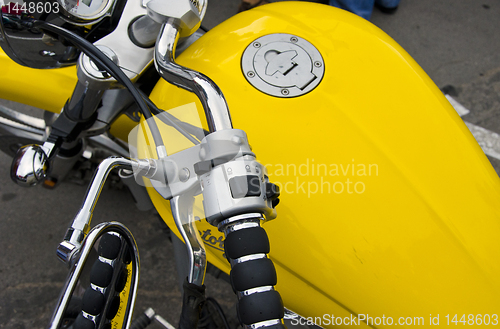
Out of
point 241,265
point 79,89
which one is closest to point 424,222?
point 241,265

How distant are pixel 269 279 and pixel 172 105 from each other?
0.49 m

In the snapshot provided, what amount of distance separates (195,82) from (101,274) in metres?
0.34

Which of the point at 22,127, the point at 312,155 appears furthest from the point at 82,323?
the point at 22,127

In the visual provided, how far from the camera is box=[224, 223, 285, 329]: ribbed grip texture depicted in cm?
47

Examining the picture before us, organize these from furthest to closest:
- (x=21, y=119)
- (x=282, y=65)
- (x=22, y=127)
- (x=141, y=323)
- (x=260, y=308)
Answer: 1. (x=21, y=119)
2. (x=22, y=127)
3. (x=141, y=323)
4. (x=282, y=65)
5. (x=260, y=308)

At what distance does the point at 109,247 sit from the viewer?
1.96 ft

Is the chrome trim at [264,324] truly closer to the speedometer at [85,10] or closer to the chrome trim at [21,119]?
the speedometer at [85,10]

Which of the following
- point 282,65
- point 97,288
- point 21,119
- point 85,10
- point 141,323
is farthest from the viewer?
point 21,119

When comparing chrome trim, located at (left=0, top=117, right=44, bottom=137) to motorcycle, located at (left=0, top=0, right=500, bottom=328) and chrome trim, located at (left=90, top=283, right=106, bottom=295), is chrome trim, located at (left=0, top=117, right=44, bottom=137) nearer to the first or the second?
motorcycle, located at (left=0, top=0, right=500, bottom=328)

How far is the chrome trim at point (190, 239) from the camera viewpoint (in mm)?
652

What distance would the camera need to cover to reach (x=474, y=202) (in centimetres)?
78

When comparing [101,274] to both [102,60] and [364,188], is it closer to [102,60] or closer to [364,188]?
[102,60]

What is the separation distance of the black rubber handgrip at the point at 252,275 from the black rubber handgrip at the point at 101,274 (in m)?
0.22

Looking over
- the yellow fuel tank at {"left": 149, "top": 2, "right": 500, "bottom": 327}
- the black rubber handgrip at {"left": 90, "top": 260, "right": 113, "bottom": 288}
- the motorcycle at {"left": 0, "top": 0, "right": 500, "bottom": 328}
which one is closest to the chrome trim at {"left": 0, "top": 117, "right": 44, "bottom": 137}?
the motorcycle at {"left": 0, "top": 0, "right": 500, "bottom": 328}
